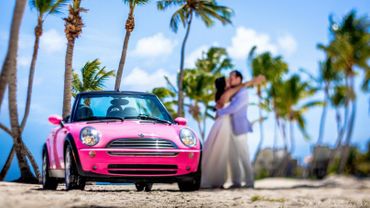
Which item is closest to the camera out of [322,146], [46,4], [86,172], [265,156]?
[86,172]

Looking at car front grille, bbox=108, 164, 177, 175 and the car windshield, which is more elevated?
the car windshield

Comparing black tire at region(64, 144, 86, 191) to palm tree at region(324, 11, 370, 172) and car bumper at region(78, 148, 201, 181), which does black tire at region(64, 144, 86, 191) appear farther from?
palm tree at region(324, 11, 370, 172)

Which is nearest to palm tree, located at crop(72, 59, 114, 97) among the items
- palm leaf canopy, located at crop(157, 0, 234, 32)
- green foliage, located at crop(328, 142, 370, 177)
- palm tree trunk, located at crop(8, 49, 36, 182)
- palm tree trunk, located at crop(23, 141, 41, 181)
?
palm tree trunk, located at crop(8, 49, 36, 182)

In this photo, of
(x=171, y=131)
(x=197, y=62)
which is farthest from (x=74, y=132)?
(x=197, y=62)

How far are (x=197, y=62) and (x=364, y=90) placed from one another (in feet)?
36.3

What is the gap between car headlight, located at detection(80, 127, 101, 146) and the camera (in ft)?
27.5

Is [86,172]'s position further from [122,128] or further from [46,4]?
[46,4]

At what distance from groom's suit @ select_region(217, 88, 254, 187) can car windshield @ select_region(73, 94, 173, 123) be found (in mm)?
2921

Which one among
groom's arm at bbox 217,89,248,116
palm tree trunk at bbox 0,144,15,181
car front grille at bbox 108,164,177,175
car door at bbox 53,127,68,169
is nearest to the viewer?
car front grille at bbox 108,164,177,175

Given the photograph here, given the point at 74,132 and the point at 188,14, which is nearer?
the point at 74,132

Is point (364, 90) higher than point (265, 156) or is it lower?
higher

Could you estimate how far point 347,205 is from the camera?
934 cm

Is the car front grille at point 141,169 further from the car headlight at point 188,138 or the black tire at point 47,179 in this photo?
the black tire at point 47,179

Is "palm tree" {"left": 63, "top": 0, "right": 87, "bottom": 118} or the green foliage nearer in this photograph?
"palm tree" {"left": 63, "top": 0, "right": 87, "bottom": 118}
